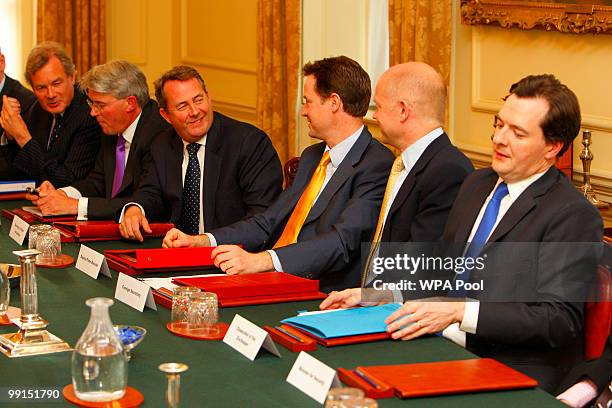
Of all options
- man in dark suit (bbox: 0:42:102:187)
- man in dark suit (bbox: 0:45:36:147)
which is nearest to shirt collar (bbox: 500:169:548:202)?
man in dark suit (bbox: 0:42:102:187)

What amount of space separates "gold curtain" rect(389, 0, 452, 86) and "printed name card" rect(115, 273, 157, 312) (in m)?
3.08

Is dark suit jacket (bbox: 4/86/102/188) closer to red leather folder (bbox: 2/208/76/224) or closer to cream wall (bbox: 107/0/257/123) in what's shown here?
red leather folder (bbox: 2/208/76/224)

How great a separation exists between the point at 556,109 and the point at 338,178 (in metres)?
1.25

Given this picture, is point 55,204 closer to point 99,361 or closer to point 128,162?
point 128,162

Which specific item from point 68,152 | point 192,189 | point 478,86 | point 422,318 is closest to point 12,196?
point 68,152

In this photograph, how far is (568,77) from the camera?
5.25m

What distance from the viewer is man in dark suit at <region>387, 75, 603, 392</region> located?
295 centimetres

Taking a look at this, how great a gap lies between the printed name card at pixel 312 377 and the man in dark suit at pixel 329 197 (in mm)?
1408

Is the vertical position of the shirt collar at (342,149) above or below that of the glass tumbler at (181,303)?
→ above

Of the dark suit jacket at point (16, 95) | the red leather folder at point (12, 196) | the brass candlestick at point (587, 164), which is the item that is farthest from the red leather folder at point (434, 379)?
the dark suit jacket at point (16, 95)

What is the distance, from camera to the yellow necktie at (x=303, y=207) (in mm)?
4320

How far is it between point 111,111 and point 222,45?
3.44 meters

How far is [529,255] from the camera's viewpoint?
3.10 meters

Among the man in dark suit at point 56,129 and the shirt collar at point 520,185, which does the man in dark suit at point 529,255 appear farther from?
the man in dark suit at point 56,129
